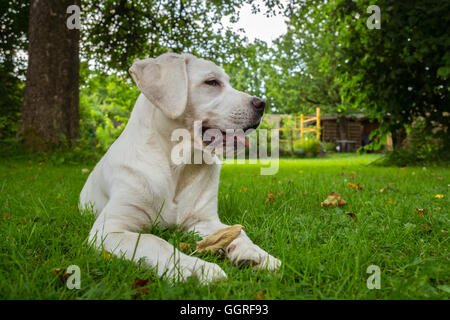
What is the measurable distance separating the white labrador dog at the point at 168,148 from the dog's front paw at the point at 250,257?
0.14 metres

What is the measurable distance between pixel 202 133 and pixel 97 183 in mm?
1053

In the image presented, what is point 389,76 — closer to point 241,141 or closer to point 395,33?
point 395,33

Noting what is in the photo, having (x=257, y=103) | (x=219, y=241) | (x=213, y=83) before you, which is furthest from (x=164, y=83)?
(x=219, y=241)

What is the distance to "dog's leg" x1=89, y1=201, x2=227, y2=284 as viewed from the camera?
1562 mm

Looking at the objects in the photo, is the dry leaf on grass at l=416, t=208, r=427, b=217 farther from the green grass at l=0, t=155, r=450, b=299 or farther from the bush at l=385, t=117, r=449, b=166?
the bush at l=385, t=117, r=449, b=166

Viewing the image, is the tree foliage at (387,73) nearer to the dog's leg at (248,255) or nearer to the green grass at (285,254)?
the green grass at (285,254)

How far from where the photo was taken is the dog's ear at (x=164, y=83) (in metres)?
2.31

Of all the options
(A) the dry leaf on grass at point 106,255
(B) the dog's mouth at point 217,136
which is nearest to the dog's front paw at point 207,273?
(A) the dry leaf on grass at point 106,255

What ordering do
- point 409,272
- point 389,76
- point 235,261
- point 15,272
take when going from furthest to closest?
1. point 389,76
2. point 235,261
3. point 409,272
4. point 15,272

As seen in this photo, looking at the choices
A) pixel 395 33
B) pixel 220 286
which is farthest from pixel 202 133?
pixel 395 33

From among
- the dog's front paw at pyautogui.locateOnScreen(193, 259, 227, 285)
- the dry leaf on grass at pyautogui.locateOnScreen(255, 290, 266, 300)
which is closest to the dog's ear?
the dog's front paw at pyautogui.locateOnScreen(193, 259, 227, 285)

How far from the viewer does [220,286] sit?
4.75 feet

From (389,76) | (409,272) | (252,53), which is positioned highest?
(252,53)

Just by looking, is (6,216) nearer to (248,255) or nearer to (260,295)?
(248,255)
